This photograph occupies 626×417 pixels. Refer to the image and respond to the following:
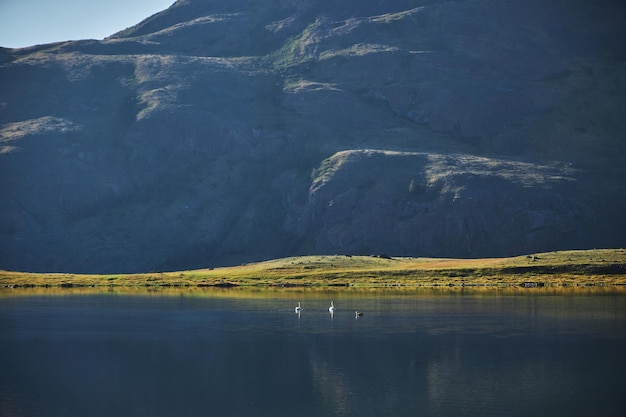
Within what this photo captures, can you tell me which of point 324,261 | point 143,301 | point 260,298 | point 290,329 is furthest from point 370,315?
point 324,261

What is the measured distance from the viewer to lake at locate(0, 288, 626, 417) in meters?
55.6

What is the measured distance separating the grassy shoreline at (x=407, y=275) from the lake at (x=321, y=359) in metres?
40.4

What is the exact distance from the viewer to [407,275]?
17450 centimetres

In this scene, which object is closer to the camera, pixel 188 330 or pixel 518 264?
pixel 188 330

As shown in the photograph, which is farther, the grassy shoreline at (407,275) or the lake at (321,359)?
the grassy shoreline at (407,275)

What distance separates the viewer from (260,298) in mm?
134375

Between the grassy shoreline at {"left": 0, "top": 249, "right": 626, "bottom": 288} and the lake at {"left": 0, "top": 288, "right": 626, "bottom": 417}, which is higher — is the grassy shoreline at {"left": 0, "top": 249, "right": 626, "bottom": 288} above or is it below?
above

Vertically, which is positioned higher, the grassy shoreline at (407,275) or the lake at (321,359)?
the grassy shoreline at (407,275)

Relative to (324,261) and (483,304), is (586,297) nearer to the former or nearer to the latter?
(483,304)

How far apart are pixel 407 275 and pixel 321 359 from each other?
104m

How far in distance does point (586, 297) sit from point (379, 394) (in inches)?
2780

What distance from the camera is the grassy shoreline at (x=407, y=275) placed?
16138cm

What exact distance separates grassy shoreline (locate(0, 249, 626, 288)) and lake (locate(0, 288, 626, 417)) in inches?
1592

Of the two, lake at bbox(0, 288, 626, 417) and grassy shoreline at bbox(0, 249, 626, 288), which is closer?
lake at bbox(0, 288, 626, 417)
